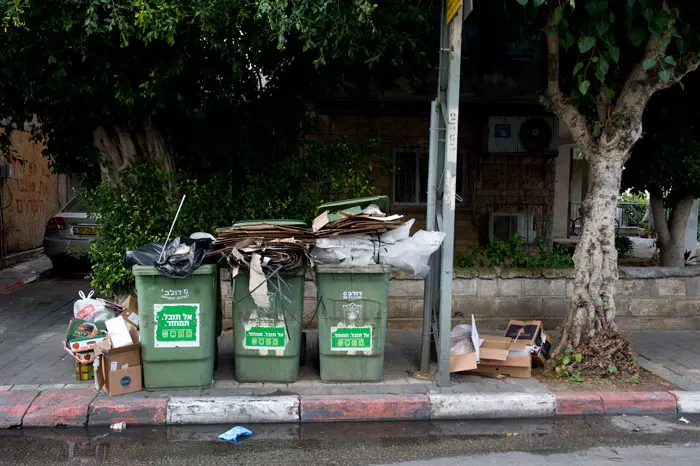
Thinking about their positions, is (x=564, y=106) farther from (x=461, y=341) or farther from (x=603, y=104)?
(x=461, y=341)

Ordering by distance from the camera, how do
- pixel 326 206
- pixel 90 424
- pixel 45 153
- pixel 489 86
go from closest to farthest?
pixel 90 424, pixel 326 206, pixel 45 153, pixel 489 86

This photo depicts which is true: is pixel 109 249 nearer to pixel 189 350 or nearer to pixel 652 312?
pixel 189 350

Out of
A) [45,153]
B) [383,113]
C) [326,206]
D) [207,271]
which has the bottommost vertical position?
[207,271]

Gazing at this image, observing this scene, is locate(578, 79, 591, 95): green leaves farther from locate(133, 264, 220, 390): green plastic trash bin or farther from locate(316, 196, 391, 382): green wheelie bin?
locate(133, 264, 220, 390): green plastic trash bin

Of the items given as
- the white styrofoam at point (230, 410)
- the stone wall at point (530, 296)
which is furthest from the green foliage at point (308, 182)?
the white styrofoam at point (230, 410)

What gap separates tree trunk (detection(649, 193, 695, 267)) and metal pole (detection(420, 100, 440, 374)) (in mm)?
4522

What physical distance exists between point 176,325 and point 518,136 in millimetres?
7182

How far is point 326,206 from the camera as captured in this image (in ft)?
19.0

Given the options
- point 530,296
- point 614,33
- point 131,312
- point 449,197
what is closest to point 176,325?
point 131,312

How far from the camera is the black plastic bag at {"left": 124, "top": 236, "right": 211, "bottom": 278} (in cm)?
508

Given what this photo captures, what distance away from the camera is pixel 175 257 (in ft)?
16.8

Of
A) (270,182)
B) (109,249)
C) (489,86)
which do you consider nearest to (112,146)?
(109,249)

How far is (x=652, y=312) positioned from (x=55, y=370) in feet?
22.9

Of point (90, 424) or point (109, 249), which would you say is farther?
point (109, 249)
